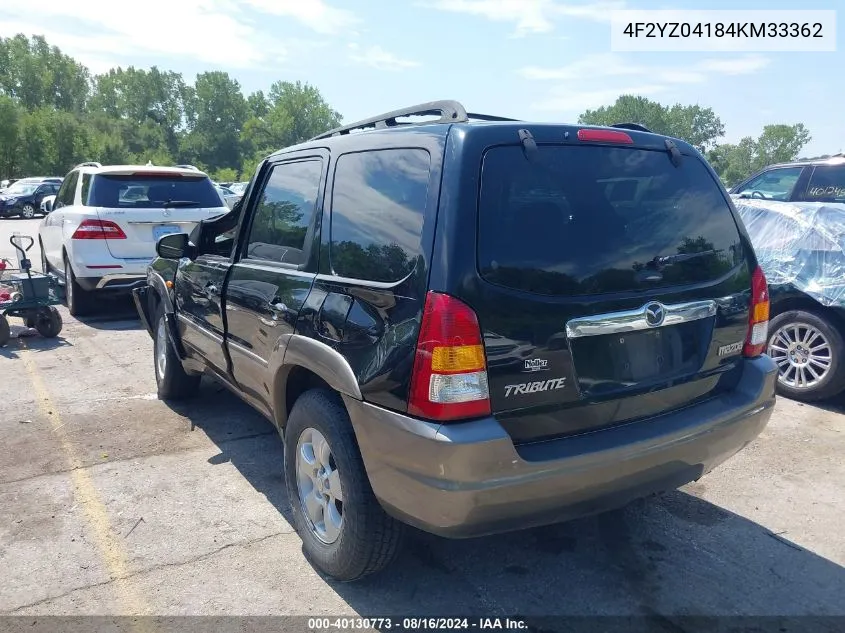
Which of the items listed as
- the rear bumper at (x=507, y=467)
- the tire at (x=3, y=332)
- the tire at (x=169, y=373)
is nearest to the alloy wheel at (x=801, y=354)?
the rear bumper at (x=507, y=467)

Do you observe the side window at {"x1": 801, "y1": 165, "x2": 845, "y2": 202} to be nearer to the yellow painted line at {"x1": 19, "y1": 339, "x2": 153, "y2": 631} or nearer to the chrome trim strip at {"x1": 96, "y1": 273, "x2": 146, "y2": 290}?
the yellow painted line at {"x1": 19, "y1": 339, "x2": 153, "y2": 631}

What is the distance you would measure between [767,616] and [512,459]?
140cm

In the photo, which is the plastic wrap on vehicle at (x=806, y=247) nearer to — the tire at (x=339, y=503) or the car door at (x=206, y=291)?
the tire at (x=339, y=503)

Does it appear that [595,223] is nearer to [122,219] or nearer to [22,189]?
[122,219]

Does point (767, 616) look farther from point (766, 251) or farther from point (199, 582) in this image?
point (766, 251)

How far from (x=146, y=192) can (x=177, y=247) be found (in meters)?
4.25

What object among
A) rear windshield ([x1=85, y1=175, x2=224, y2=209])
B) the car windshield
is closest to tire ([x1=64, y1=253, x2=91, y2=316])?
rear windshield ([x1=85, y1=175, x2=224, y2=209])

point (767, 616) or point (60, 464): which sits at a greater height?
point (767, 616)

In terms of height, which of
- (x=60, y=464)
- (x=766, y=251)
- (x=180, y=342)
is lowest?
(x=60, y=464)

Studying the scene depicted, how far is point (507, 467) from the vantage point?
2.32 meters

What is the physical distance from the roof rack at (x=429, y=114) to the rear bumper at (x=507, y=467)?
4.09 ft

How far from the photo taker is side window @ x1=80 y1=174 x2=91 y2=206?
325 inches

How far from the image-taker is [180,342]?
4.88 meters

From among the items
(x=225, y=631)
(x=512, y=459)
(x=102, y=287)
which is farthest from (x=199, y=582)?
(x=102, y=287)
